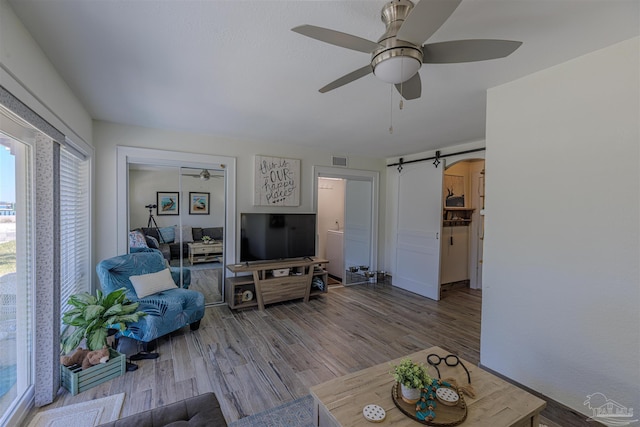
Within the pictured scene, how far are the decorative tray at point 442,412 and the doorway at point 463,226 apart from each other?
385cm

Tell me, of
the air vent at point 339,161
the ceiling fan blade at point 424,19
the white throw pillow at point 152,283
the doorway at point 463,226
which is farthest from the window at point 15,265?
the doorway at point 463,226

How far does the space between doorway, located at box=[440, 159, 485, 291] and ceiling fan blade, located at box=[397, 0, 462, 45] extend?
4.16m

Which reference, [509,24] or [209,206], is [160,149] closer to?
[209,206]

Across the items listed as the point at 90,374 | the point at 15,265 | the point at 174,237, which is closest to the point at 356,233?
the point at 174,237

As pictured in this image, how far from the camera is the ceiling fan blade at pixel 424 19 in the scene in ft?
3.23

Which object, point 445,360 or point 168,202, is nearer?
point 445,360

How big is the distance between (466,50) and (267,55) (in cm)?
116

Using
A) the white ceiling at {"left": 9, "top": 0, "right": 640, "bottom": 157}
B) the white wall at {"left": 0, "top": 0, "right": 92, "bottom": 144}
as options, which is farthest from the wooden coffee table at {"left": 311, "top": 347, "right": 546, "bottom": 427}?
the white wall at {"left": 0, "top": 0, "right": 92, "bottom": 144}

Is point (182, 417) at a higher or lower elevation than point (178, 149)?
lower

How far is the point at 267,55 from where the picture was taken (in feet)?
5.90

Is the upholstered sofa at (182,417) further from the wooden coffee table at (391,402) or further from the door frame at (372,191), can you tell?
the door frame at (372,191)

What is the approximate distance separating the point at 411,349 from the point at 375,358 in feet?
1.39

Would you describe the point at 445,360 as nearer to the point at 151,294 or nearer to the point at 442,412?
the point at 442,412

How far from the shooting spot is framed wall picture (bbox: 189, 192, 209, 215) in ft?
12.2
